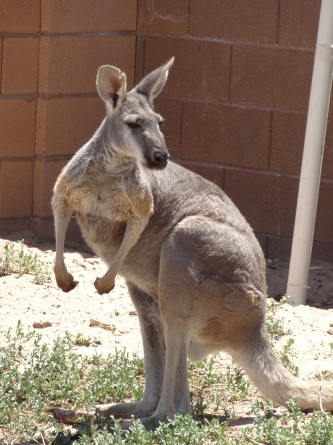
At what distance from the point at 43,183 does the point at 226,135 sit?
1.46 meters

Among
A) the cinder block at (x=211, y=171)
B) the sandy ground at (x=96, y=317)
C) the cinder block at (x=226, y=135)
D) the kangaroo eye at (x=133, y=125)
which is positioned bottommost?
the sandy ground at (x=96, y=317)

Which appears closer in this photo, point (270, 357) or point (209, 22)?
point (270, 357)

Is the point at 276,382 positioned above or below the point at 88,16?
below

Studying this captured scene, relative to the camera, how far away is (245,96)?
8.22m

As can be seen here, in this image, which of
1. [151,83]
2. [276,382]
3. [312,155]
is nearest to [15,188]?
[312,155]

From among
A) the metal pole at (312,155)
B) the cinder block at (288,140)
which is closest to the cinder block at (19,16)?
the cinder block at (288,140)

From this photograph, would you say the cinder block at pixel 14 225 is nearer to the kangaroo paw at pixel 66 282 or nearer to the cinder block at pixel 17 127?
the cinder block at pixel 17 127

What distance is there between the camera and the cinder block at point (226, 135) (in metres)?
8.22

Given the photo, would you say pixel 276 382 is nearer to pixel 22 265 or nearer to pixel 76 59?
pixel 22 265

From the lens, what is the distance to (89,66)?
819 cm

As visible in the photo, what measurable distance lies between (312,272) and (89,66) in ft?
7.47

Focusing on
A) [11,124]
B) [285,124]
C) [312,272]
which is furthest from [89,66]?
[312,272]

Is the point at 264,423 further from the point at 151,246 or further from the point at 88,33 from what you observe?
the point at 88,33

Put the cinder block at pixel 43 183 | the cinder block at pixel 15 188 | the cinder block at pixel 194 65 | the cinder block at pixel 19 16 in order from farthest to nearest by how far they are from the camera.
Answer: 1. the cinder block at pixel 194 65
2. the cinder block at pixel 43 183
3. the cinder block at pixel 15 188
4. the cinder block at pixel 19 16
